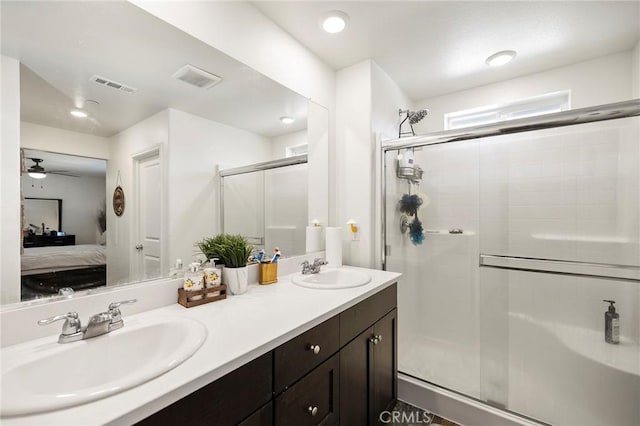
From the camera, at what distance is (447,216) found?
2.18 meters

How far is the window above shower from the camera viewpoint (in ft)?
7.22

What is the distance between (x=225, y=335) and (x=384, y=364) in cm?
103

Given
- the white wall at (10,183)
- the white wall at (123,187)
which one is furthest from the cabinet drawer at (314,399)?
the white wall at (10,183)

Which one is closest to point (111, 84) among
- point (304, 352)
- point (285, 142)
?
point (285, 142)

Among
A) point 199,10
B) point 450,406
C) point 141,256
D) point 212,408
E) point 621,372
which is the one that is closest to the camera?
point 212,408

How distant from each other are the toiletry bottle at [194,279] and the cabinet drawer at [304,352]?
0.46 meters

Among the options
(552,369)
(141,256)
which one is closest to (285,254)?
(141,256)

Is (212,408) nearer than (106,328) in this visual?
Yes

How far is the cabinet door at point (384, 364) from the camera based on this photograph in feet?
4.58

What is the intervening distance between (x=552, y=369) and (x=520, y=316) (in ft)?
1.07

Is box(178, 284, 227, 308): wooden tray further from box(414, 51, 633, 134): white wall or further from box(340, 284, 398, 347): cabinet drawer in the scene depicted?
box(414, 51, 633, 134): white wall

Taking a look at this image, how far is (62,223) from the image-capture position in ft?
3.09

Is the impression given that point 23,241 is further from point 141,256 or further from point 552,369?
point 552,369

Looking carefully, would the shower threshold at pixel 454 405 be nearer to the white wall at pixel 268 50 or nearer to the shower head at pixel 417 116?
the white wall at pixel 268 50
